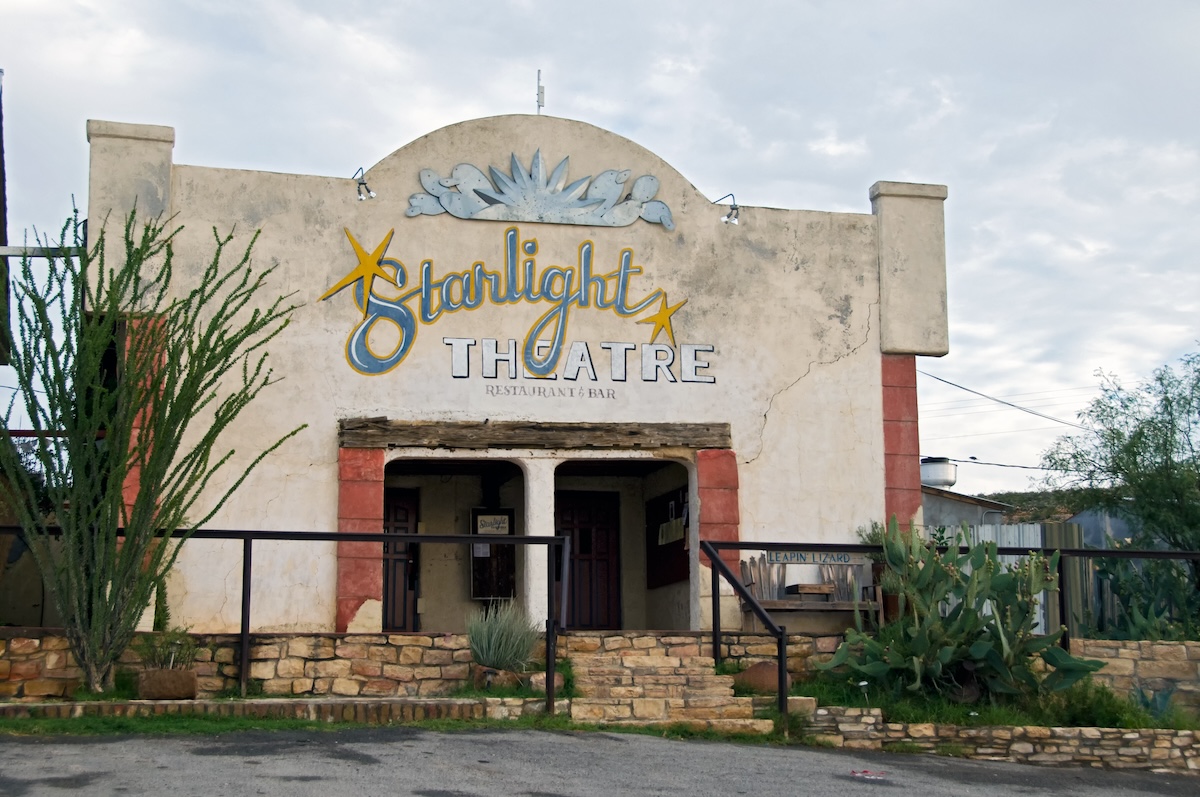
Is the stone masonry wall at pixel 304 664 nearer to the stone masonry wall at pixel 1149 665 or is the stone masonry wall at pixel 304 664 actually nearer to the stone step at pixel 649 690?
the stone step at pixel 649 690

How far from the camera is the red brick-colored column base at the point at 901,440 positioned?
16.0 m

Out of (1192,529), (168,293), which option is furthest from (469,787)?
(1192,529)

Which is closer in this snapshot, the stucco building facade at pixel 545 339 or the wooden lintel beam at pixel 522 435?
the stucco building facade at pixel 545 339

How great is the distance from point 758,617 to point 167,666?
17.7 ft

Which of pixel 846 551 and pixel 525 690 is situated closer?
pixel 525 690

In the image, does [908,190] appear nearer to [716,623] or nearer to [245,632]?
[716,623]

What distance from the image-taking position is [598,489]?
1866 centimetres

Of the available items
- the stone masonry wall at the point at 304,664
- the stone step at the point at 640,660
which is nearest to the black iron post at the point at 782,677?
the stone step at the point at 640,660

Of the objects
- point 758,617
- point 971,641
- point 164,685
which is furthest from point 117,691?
point 971,641

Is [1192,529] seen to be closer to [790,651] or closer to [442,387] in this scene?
[790,651]

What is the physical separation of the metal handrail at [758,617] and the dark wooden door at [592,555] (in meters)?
3.37

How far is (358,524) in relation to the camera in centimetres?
1469

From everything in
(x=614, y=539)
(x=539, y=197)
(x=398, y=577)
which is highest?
(x=539, y=197)

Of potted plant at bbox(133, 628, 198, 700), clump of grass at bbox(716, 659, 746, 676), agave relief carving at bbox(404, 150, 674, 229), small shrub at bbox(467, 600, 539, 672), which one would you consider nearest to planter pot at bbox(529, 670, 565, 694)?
small shrub at bbox(467, 600, 539, 672)
